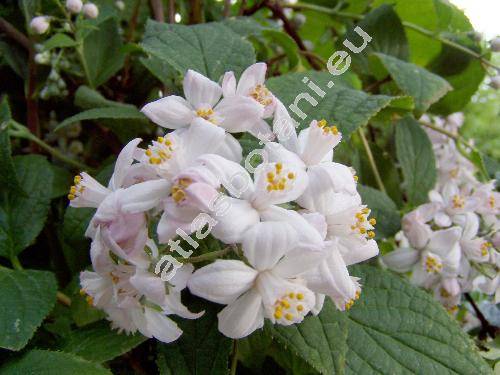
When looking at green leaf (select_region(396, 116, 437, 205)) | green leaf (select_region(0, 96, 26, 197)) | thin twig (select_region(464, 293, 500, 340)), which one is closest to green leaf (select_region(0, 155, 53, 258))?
green leaf (select_region(0, 96, 26, 197))

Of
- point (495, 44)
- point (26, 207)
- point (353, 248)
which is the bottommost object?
point (26, 207)

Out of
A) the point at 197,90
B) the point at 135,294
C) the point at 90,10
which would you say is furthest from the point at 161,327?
the point at 90,10

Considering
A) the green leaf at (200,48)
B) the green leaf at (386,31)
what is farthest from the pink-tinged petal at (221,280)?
A: the green leaf at (386,31)

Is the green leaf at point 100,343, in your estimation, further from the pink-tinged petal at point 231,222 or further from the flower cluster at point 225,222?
the pink-tinged petal at point 231,222

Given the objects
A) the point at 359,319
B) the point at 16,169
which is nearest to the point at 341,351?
the point at 359,319

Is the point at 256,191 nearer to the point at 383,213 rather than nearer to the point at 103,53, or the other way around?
the point at 383,213
